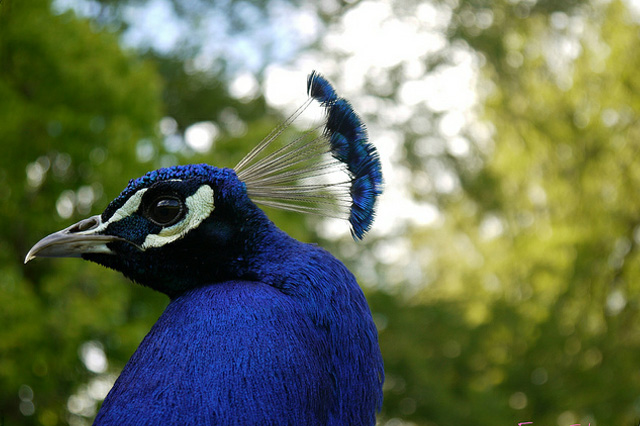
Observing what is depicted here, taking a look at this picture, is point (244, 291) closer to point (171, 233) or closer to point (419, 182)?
point (171, 233)

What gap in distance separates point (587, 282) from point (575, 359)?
1079 millimetres

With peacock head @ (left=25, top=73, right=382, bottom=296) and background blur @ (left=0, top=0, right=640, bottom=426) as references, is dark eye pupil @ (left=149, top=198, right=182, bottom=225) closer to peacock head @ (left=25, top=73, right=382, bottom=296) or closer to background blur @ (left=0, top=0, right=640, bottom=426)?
peacock head @ (left=25, top=73, right=382, bottom=296)

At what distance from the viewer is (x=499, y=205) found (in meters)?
10.1

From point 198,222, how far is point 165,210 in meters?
0.07

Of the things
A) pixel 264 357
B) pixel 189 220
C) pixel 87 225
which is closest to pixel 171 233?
pixel 189 220

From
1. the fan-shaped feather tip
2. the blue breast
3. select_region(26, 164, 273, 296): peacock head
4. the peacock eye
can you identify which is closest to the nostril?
select_region(26, 164, 273, 296): peacock head

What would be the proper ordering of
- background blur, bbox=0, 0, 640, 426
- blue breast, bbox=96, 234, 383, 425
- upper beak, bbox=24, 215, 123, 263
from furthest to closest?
background blur, bbox=0, 0, 640, 426 < upper beak, bbox=24, 215, 123, 263 < blue breast, bbox=96, 234, 383, 425

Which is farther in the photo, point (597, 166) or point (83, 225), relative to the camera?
point (597, 166)

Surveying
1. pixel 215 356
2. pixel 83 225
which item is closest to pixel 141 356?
pixel 215 356

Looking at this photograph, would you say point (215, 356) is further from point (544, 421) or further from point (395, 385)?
point (544, 421)

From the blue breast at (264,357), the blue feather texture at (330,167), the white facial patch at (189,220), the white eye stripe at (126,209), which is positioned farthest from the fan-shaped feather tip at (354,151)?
the white eye stripe at (126,209)

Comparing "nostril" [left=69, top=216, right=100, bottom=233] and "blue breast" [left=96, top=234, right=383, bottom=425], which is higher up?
"nostril" [left=69, top=216, right=100, bottom=233]

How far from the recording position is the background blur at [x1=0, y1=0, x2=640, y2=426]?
4727 millimetres

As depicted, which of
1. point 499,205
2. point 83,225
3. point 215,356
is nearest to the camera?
point 215,356
